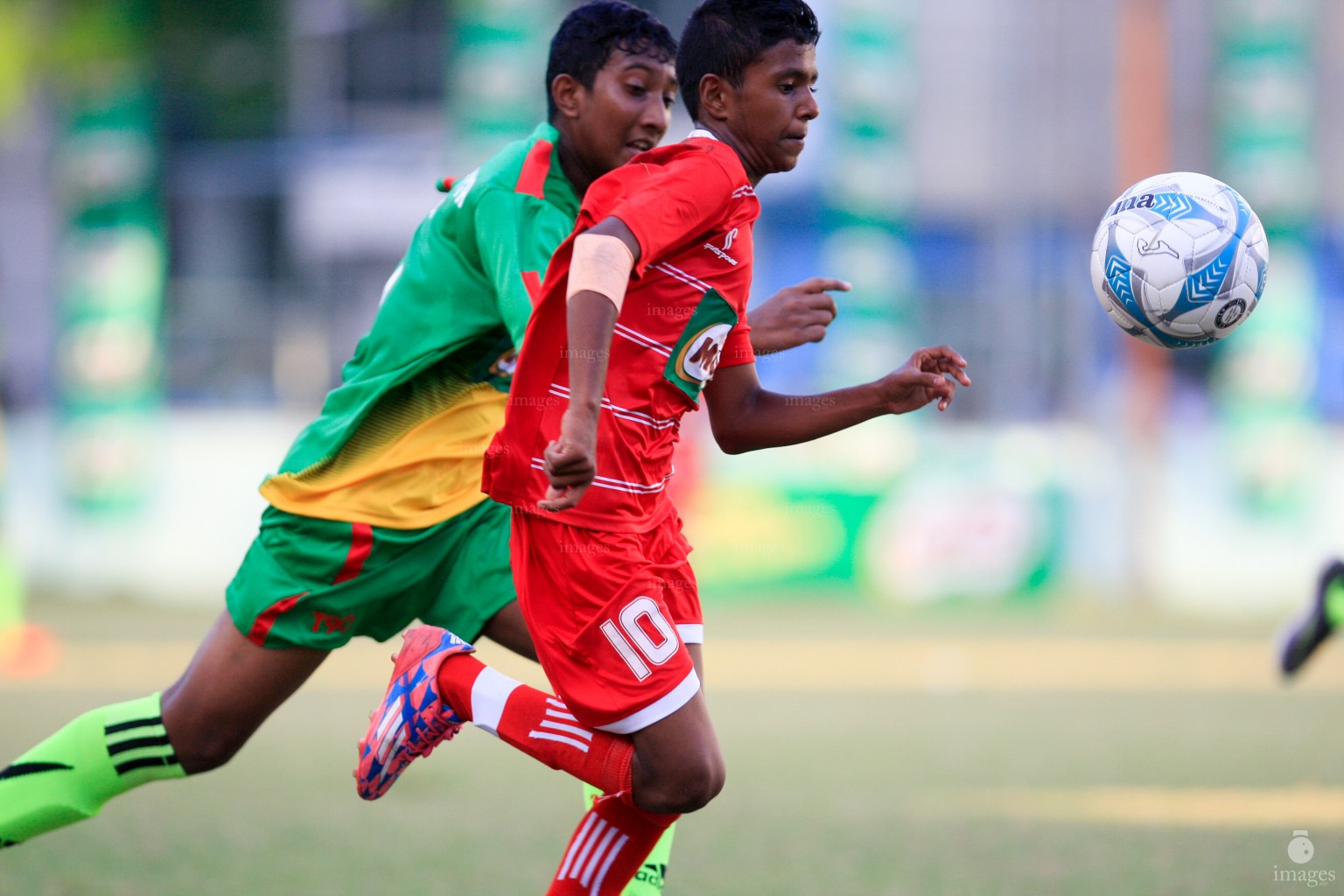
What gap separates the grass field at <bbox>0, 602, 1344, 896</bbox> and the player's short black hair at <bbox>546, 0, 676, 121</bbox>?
246cm

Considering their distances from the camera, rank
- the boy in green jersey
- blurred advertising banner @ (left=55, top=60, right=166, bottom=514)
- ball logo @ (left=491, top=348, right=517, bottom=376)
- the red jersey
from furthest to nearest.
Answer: blurred advertising banner @ (left=55, top=60, right=166, bottom=514) < ball logo @ (left=491, top=348, right=517, bottom=376) < the boy in green jersey < the red jersey

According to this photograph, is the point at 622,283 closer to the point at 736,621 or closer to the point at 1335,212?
the point at 736,621

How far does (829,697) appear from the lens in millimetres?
9266

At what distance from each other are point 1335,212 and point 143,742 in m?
23.8

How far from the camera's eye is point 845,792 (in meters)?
6.42

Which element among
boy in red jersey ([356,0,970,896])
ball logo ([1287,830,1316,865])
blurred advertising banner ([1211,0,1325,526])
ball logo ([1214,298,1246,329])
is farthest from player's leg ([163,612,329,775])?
blurred advertising banner ([1211,0,1325,526])

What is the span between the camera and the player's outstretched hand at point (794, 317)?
3.79m

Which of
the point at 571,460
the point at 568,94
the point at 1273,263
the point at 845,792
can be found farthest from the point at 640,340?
the point at 1273,263

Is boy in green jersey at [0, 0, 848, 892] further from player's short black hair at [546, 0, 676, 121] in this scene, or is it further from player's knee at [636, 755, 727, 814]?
player's knee at [636, 755, 727, 814]

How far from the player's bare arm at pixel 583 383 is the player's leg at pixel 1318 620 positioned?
4.29m

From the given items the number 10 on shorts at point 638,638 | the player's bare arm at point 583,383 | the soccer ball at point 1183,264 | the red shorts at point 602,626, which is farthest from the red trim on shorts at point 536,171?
the soccer ball at point 1183,264

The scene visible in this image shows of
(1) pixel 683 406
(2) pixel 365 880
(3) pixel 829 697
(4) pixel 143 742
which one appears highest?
(1) pixel 683 406

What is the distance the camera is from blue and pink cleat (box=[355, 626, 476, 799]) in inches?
145

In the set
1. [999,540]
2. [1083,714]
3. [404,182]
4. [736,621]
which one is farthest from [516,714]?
[404,182]
